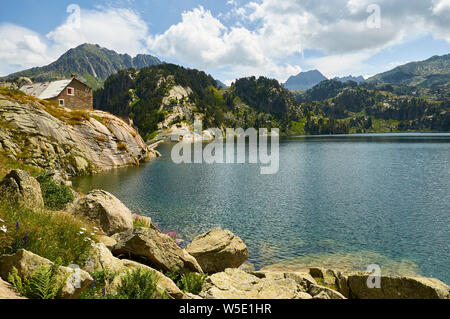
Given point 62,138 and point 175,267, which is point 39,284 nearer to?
point 175,267

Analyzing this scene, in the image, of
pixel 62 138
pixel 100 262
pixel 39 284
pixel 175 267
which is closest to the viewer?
pixel 39 284

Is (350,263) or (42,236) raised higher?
(42,236)

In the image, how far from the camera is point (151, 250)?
14.4 meters

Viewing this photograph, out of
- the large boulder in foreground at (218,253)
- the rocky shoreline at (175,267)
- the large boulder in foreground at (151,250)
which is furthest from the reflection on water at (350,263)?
the large boulder in foreground at (151,250)

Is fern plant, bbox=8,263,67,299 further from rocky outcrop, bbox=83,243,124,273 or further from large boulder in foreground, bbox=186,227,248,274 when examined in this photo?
large boulder in foreground, bbox=186,227,248,274

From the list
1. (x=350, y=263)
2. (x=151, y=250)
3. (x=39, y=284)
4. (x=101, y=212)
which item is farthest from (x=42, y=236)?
(x=350, y=263)

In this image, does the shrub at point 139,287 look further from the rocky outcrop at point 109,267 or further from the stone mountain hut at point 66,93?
the stone mountain hut at point 66,93

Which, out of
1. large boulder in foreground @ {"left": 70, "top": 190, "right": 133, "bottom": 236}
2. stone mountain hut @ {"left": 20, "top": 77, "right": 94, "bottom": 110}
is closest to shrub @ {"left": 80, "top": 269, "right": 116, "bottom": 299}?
large boulder in foreground @ {"left": 70, "top": 190, "right": 133, "bottom": 236}

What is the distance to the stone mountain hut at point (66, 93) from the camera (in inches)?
3137

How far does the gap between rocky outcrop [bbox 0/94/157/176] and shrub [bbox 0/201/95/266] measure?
4081cm

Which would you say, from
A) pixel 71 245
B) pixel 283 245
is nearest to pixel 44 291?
pixel 71 245

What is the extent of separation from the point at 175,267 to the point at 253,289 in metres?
4.61

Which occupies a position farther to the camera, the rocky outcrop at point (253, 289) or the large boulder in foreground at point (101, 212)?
the large boulder in foreground at point (101, 212)

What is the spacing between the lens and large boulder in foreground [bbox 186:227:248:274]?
19.6 metres
